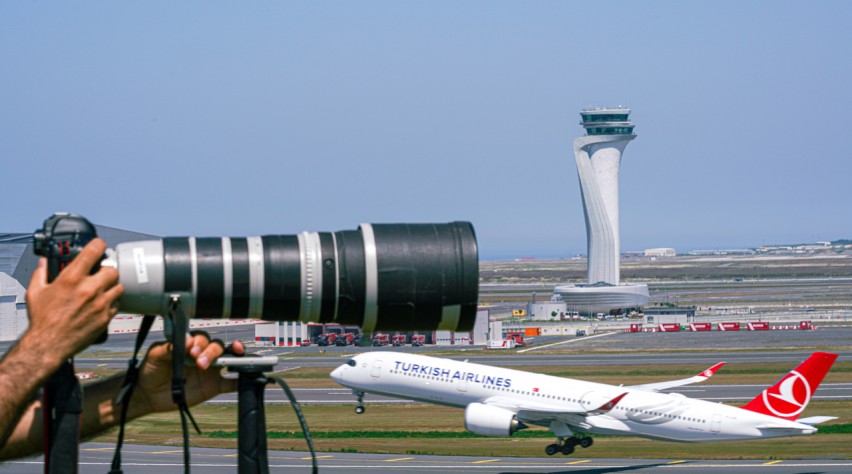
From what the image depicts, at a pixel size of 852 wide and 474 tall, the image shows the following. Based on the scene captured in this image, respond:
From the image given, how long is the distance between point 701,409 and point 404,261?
36.4 m

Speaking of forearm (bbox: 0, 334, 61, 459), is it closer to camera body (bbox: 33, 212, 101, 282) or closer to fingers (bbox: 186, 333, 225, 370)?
camera body (bbox: 33, 212, 101, 282)

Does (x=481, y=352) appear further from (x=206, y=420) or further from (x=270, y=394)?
(x=206, y=420)

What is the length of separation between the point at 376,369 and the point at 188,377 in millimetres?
38040

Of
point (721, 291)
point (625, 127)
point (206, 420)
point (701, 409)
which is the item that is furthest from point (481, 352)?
point (721, 291)

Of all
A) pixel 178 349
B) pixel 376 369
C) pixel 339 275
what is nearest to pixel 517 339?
pixel 376 369

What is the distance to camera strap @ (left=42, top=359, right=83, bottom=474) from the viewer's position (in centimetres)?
546

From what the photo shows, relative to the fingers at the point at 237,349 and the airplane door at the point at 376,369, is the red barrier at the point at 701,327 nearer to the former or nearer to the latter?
the airplane door at the point at 376,369

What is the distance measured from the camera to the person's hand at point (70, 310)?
5.12 meters

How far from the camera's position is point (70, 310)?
5.11m

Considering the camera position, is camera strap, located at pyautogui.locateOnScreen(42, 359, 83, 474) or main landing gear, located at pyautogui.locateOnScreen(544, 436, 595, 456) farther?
main landing gear, located at pyautogui.locateOnScreen(544, 436, 595, 456)

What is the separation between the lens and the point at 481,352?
292 ft

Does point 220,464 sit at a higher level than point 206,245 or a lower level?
lower

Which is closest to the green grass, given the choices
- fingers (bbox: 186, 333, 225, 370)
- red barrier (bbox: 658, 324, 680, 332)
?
fingers (bbox: 186, 333, 225, 370)

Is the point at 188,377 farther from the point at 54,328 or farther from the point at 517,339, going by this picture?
the point at 517,339
